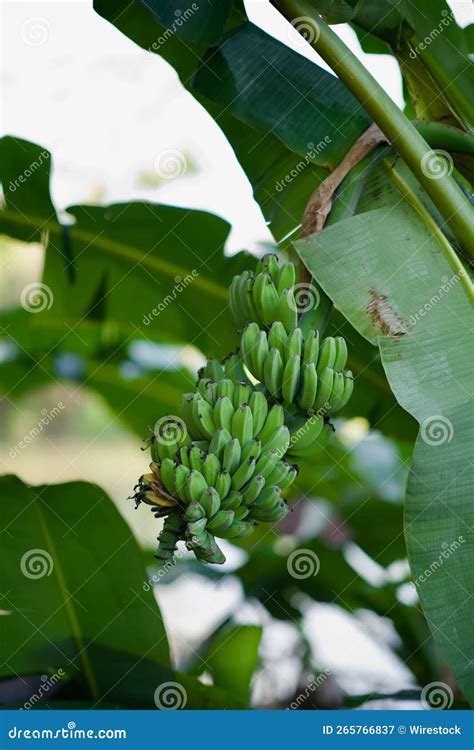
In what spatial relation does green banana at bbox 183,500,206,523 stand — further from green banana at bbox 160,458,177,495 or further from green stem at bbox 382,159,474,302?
green stem at bbox 382,159,474,302

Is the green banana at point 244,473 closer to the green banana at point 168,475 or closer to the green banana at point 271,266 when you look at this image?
the green banana at point 168,475

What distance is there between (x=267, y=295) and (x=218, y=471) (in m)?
0.17

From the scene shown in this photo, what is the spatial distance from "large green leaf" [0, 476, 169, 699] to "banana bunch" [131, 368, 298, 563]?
366 mm

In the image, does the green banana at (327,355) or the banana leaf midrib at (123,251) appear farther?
the banana leaf midrib at (123,251)

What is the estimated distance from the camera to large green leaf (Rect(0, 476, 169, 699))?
3.29ft

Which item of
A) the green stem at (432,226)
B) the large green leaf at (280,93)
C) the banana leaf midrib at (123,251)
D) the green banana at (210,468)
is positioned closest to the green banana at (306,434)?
the green banana at (210,468)

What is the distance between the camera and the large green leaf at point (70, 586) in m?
1.00

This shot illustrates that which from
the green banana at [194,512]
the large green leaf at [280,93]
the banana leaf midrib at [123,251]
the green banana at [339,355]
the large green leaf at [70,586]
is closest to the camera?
the green banana at [194,512]

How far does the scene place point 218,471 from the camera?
645mm

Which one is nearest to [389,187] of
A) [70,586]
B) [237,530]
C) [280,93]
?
[280,93]

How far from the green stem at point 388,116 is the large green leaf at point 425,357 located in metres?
0.03

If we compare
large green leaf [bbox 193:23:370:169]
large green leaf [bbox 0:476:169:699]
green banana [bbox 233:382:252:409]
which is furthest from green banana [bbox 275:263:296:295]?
large green leaf [bbox 0:476:169:699]

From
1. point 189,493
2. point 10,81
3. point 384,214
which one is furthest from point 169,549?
point 10,81
